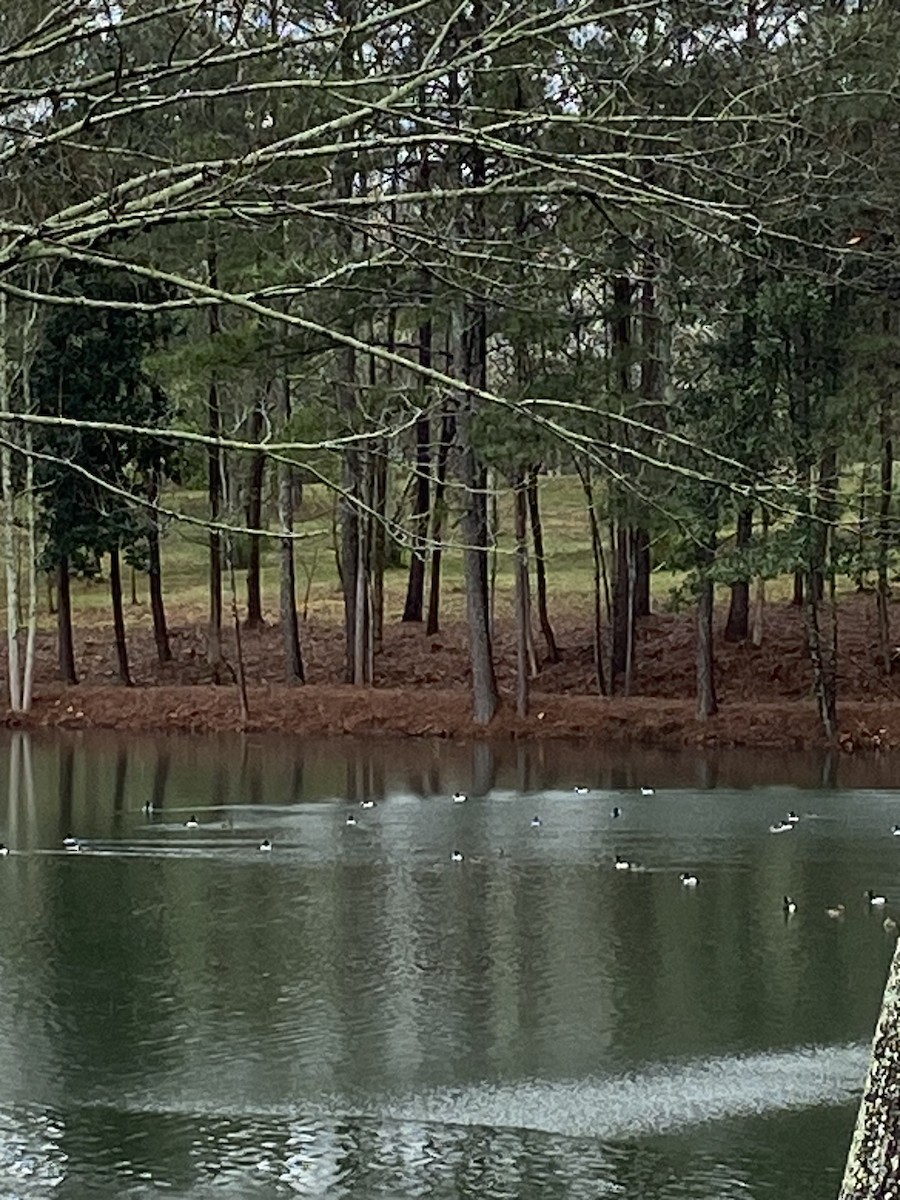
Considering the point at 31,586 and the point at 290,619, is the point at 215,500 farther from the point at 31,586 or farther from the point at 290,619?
the point at 31,586

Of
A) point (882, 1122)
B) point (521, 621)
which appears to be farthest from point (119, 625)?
point (882, 1122)

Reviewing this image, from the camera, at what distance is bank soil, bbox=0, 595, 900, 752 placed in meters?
23.8

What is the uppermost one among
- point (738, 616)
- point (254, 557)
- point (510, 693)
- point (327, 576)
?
point (254, 557)

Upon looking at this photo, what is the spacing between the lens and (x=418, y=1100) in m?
9.22

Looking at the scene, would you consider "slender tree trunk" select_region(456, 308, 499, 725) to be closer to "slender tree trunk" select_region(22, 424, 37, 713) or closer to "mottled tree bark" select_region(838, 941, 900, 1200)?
"slender tree trunk" select_region(22, 424, 37, 713)

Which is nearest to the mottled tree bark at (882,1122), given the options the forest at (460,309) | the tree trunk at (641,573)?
the forest at (460,309)

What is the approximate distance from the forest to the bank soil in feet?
1.04

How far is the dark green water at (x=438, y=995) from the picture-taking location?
8.41 m

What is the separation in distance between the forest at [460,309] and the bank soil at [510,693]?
1.04 feet

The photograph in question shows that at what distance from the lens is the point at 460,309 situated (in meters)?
20.8

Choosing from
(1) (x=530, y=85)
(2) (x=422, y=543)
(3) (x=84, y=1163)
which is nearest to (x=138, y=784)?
(1) (x=530, y=85)

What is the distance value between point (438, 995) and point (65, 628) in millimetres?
17750

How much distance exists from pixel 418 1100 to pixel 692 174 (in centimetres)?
573

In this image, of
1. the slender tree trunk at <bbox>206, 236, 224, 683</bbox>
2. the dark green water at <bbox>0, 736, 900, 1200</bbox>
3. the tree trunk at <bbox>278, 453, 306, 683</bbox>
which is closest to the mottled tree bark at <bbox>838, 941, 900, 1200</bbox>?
the dark green water at <bbox>0, 736, 900, 1200</bbox>
